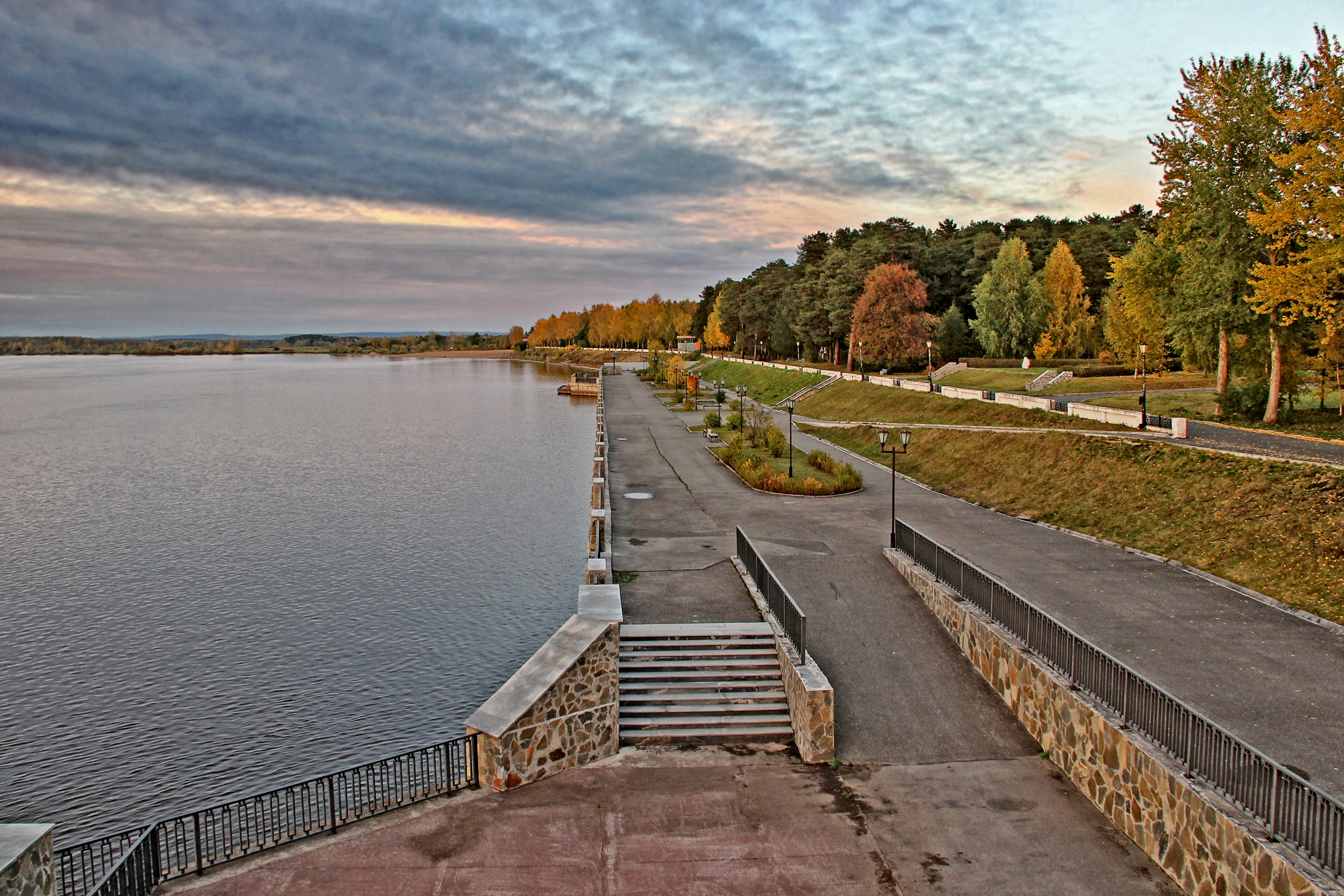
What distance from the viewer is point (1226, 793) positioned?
9781 mm

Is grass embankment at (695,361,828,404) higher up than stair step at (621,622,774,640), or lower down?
higher up

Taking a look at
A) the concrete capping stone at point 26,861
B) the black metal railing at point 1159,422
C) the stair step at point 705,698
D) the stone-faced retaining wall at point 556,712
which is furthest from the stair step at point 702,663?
the black metal railing at point 1159,422

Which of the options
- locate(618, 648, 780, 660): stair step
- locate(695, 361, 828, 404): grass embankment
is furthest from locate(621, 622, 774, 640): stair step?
locate(695, 361, 828, 404): grass embankment

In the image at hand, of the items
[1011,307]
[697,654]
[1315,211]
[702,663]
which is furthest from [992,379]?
[702,663]

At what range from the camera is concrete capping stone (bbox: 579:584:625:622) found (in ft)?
47.1

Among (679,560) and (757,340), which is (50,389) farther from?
(679,560)

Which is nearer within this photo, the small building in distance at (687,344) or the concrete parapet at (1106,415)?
the concrete parapet at (1106,415)

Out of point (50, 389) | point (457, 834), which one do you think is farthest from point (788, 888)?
point (50, 389)

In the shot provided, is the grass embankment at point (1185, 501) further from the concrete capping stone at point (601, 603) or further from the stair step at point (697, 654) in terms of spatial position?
the concrete capping stone at point (601, 603)

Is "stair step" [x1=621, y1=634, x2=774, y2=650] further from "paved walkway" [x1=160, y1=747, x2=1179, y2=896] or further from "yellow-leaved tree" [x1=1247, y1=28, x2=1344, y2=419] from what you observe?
"yellow-leaved tree" [x1=1247, y1=28, x2=1344, y2=419]

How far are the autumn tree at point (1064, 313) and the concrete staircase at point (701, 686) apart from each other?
6099cm

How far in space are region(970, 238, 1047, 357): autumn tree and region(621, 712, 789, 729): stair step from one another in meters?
63.7

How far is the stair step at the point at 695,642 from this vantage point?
1639 centimetres

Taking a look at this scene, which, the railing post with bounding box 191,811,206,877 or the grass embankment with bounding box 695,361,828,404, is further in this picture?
Result: the grass embankment with bounding box 695,361,828,404
